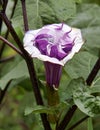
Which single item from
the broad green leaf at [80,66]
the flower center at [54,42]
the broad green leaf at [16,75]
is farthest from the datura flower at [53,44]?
the broad green leaf at [16,75]

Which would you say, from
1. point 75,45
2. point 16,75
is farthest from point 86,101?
point 16,75

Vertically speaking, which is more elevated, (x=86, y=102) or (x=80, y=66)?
(x=86, y=102)

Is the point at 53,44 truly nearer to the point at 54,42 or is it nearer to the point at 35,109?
the point at 54,42

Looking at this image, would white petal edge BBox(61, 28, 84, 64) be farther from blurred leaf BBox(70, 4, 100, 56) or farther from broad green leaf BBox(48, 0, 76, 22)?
blurred leaf BBox(70, 4, 100, 56)

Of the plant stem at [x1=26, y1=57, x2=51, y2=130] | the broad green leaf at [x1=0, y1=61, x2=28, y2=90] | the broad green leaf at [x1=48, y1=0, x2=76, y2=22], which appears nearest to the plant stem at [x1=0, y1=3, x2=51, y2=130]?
the plant stem at [x1=26, y1=57, x2=51, y2=130]

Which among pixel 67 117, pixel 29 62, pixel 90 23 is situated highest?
pixel 29 62
